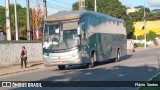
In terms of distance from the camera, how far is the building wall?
31281 mm

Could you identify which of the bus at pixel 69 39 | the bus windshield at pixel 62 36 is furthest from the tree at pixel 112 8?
the bus windshield at pixel 62 36

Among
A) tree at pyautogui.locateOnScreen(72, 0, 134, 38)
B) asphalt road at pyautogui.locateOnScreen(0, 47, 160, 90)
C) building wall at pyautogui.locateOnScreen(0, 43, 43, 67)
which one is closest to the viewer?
asphalt road at pyautogui.locateOnScreen(0, 47, 160, 90)

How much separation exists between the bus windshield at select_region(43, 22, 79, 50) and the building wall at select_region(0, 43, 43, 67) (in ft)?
24.0

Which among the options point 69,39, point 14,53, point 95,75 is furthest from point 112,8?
point 95,75

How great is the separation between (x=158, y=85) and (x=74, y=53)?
10785 mm

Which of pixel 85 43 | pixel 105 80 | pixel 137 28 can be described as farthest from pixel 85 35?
pixel 137 28

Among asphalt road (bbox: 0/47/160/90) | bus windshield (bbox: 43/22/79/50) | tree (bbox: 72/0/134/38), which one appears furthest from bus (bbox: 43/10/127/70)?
tree (bbox: 72/0/134/38)

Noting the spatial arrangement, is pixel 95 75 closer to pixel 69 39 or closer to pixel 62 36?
pixel 69 39

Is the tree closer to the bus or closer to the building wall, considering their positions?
the building wall

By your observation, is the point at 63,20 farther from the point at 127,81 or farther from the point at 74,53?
the point at 127,81

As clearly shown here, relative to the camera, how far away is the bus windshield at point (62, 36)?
966 inches

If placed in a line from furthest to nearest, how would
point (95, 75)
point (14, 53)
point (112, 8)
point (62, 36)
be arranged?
point (112, 8) → point (14, 53) → point (62, 36) → point (95, 75)

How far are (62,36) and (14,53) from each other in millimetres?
9709

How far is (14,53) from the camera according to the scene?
3312cm
